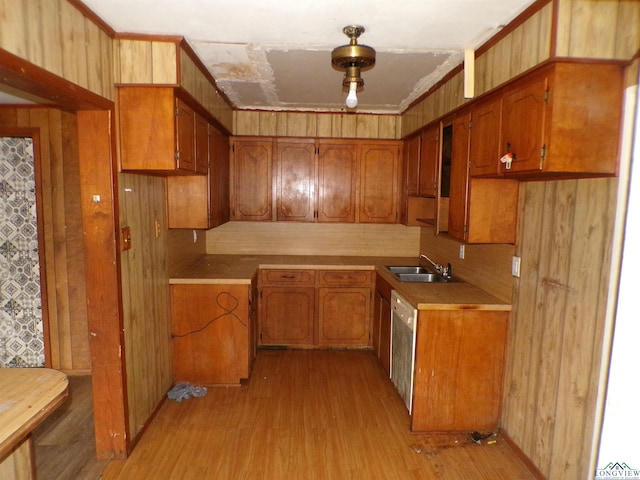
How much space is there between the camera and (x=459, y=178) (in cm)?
265

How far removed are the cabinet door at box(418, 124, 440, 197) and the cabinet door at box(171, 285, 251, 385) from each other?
170 cm

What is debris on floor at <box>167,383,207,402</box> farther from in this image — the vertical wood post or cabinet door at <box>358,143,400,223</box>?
cabinet door at <box>358,143,400,223</box>

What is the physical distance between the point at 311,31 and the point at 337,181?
2.05 m

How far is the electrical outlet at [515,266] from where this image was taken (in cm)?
247

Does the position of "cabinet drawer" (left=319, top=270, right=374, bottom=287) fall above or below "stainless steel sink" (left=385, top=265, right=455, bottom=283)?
below

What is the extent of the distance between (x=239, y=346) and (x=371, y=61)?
7.51ft

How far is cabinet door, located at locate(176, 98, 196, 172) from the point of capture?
2383mm

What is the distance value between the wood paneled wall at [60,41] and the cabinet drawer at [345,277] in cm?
236

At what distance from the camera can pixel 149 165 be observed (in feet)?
7.56

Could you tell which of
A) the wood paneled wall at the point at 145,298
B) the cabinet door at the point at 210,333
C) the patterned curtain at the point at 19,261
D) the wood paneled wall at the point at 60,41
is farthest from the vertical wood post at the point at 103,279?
the patterned curtain at the point at 19,261

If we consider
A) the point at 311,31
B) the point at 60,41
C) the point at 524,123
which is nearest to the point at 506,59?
the point at 524,123

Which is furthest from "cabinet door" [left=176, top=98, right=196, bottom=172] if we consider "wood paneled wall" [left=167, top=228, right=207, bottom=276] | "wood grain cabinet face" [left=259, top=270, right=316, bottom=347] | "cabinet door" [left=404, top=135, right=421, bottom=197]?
"cabinet door" [left=404, top=135, right=421, bottom=197]

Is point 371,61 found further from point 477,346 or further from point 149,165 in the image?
point 477,346

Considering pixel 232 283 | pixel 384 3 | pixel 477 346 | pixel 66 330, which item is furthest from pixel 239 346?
pixel 384 3
